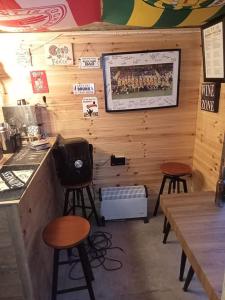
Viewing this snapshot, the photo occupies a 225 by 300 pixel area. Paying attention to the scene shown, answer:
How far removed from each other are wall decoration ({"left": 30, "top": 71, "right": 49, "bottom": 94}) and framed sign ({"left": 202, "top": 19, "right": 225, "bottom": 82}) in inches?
61.7

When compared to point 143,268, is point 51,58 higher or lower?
higher

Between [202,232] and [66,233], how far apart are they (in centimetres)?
82

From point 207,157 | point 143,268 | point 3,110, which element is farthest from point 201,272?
point 3,110

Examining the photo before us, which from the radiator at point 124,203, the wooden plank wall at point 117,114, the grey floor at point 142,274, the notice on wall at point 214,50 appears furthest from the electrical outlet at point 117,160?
the notice on wall at point 214,50

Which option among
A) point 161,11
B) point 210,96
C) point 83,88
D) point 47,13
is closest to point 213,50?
point 210,96

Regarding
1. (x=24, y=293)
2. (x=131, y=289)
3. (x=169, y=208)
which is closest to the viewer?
(x=24, y=293)

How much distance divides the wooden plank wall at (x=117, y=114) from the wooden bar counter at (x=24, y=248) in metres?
1.01

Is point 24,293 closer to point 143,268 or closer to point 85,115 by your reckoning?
point 143,268

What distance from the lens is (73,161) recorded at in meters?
2.04

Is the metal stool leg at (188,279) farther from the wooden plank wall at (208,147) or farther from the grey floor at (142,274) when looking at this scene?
the wooden plank wall at (208,147)

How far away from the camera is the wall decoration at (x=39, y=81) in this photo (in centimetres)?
233

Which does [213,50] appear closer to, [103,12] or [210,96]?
[210,96]

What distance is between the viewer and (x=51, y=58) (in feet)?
7.53

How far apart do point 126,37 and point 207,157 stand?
1460 millimetres
